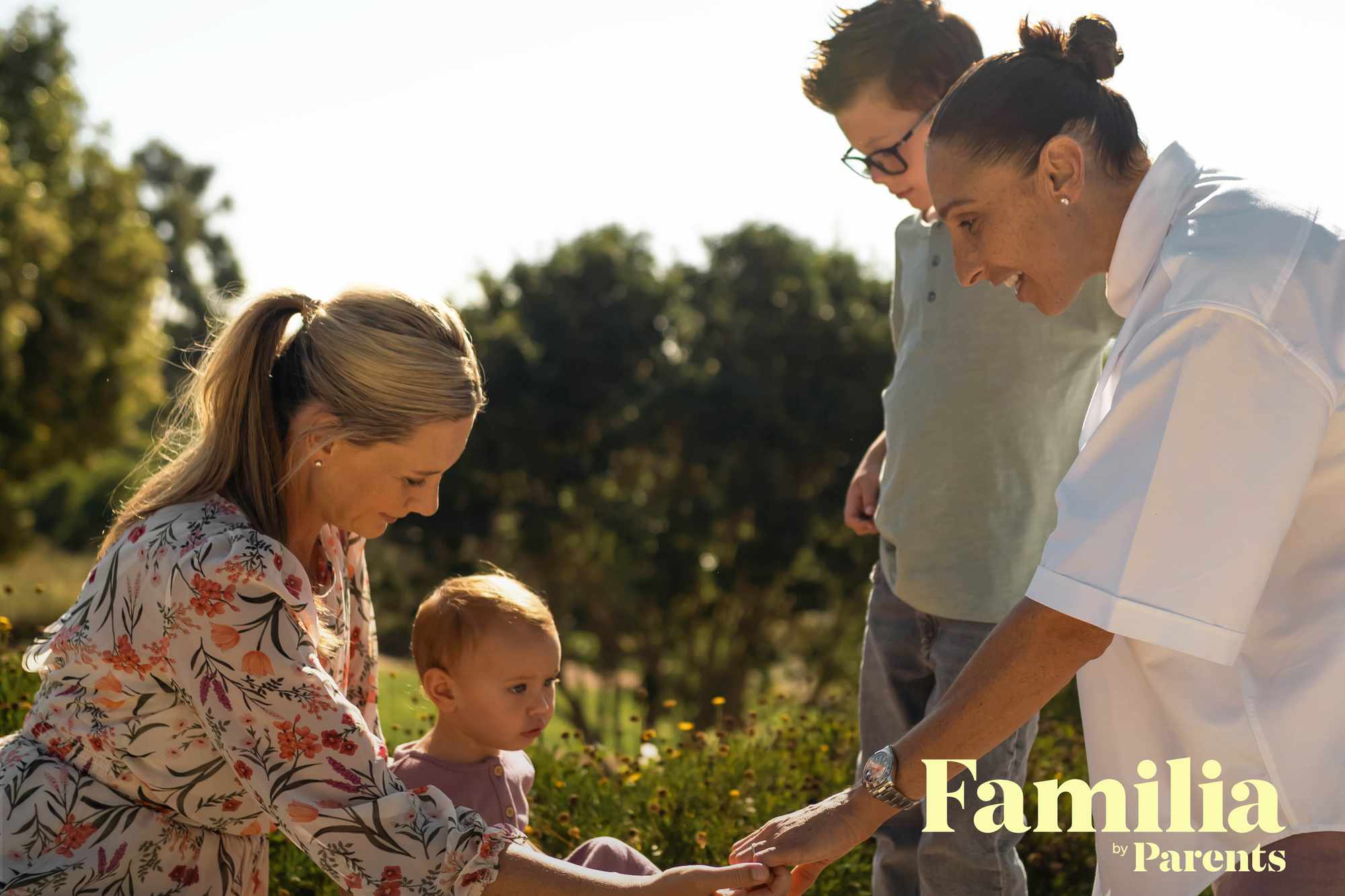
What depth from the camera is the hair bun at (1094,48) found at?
2547 millimetres

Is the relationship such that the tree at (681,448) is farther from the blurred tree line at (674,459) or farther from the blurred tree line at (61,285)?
the blurred tree line at (61,285)

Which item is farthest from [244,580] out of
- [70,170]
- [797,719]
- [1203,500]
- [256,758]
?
[70,170]

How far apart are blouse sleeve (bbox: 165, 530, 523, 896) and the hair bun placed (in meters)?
1.87

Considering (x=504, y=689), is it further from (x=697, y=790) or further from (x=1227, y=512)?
(x=1227, y=512)

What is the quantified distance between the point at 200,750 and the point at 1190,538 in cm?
190

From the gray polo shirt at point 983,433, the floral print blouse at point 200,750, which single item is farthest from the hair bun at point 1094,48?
the floral print blouse at point 200,750

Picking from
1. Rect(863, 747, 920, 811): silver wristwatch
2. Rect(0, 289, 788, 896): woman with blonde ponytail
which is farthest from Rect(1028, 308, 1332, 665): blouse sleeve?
Rect(0, 289, 788, 896): woman with blonde ponytail

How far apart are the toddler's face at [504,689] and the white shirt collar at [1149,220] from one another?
1782 millimetres

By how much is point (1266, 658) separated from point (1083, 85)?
1115 millimetres

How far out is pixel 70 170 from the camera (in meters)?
23.0

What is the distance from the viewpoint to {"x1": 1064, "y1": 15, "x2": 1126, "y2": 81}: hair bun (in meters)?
2.55

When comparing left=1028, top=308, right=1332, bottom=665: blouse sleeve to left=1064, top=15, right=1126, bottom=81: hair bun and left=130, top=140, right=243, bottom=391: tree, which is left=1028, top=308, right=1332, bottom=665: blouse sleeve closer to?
left=1064, top=15, right=1126, bottom=81: hair bun

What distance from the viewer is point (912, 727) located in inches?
140

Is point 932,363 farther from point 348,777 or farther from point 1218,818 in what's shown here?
point 348,777
